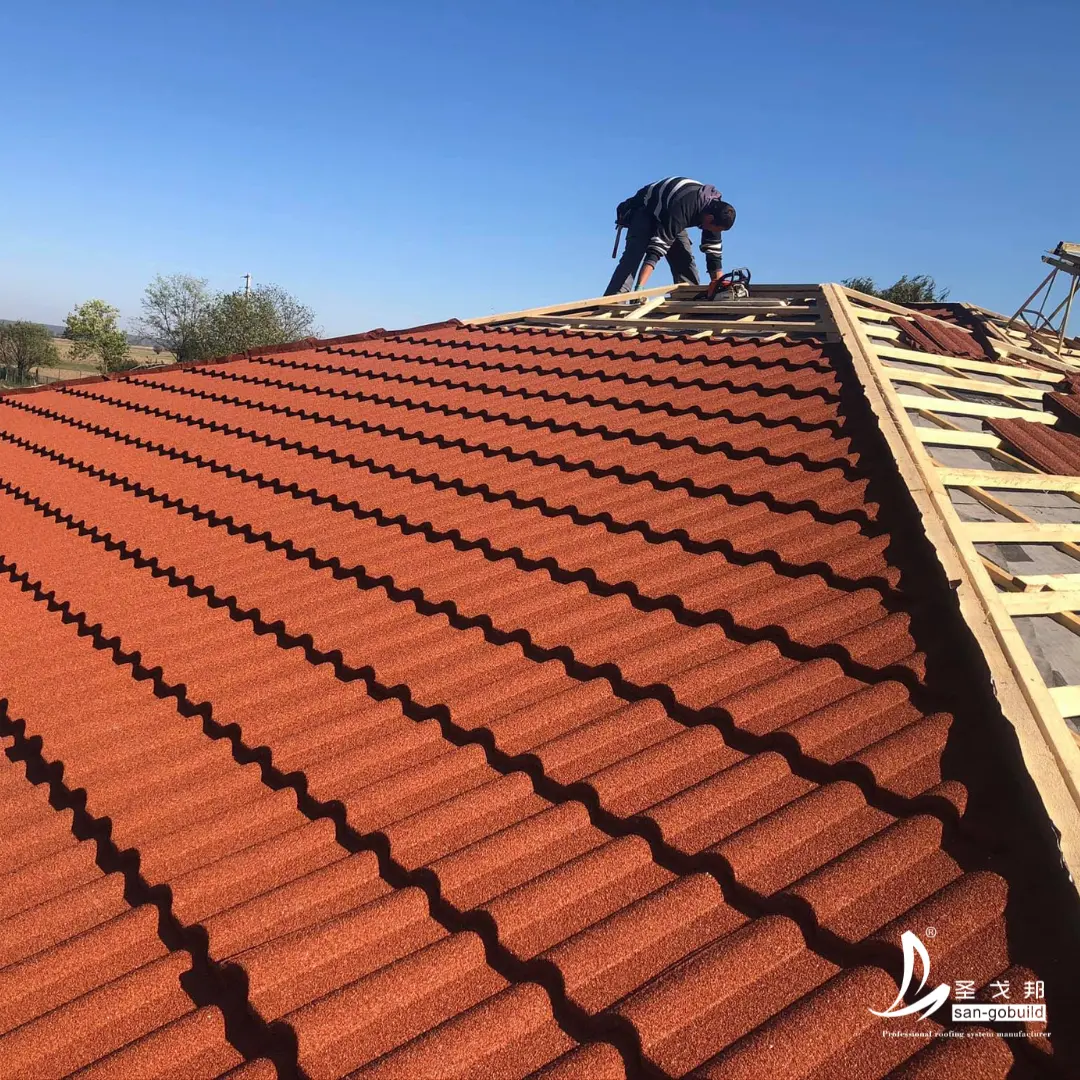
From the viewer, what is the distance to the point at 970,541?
10.9 feet

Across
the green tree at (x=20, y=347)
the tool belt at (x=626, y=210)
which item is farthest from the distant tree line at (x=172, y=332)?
the tool belt at (x=626, y=210)

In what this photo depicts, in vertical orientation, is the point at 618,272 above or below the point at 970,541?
above

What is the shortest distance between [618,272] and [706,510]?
8.19 m

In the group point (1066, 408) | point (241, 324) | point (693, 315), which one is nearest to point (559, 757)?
point (1066, 408)

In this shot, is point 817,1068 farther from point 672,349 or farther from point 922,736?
point 672,349

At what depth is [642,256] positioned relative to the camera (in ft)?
36.6

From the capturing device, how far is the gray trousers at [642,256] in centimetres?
1098

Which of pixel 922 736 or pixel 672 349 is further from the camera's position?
pixel 672 349

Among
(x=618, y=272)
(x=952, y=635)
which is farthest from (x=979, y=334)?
(x=952, y=635)

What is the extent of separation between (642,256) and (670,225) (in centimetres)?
59

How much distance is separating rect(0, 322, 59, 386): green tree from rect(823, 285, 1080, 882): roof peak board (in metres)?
69.5

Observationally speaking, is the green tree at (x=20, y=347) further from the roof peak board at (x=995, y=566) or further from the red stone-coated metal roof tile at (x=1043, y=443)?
the red stone-coated metal roof tile at (x=1043, y=443)

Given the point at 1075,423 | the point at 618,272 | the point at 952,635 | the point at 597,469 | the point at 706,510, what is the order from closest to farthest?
the point at 952,635 → the point at 706,510 → the point at 597,469 → the point at 1075,423 → the point at 618,272

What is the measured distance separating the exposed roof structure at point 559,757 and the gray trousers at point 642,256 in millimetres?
6289
